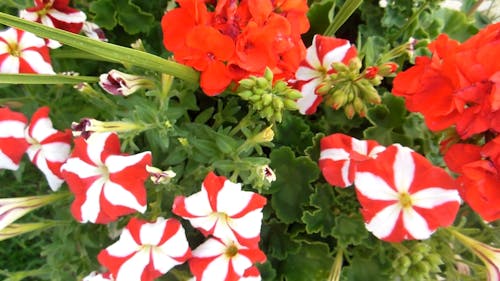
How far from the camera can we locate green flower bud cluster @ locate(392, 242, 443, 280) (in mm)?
745

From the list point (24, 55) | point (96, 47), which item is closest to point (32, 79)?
point (96, 47)

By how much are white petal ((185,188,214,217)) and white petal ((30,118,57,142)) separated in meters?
0.23

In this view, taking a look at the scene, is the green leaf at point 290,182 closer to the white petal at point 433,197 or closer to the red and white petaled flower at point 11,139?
the white petal at point 433,197

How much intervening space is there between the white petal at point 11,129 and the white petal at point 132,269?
228 millimetres

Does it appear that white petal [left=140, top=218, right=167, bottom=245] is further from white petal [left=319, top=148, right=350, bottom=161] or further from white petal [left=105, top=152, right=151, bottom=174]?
white petal [left=319, top=148, right=350, bottom=161]

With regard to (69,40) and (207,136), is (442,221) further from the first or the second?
(69,40)

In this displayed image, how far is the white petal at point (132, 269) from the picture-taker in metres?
0.71

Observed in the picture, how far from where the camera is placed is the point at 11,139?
0.76 m

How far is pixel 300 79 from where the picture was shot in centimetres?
83

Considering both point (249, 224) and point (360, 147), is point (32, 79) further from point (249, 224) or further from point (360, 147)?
point (360, 147)

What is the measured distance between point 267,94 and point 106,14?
43cm

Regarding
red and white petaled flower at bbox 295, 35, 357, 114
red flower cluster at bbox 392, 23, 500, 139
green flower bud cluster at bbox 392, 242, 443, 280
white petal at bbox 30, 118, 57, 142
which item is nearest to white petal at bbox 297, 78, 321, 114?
red and white petaled flower at bbox 295, 35, 357, 114

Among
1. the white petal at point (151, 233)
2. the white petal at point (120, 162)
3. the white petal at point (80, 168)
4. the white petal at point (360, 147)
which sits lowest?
the white petal at point (151, 233)

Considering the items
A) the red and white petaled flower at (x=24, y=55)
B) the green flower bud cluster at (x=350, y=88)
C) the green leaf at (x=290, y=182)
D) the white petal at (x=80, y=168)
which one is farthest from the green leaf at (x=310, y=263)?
the red and white petaled flower at (x=24, y=55)
